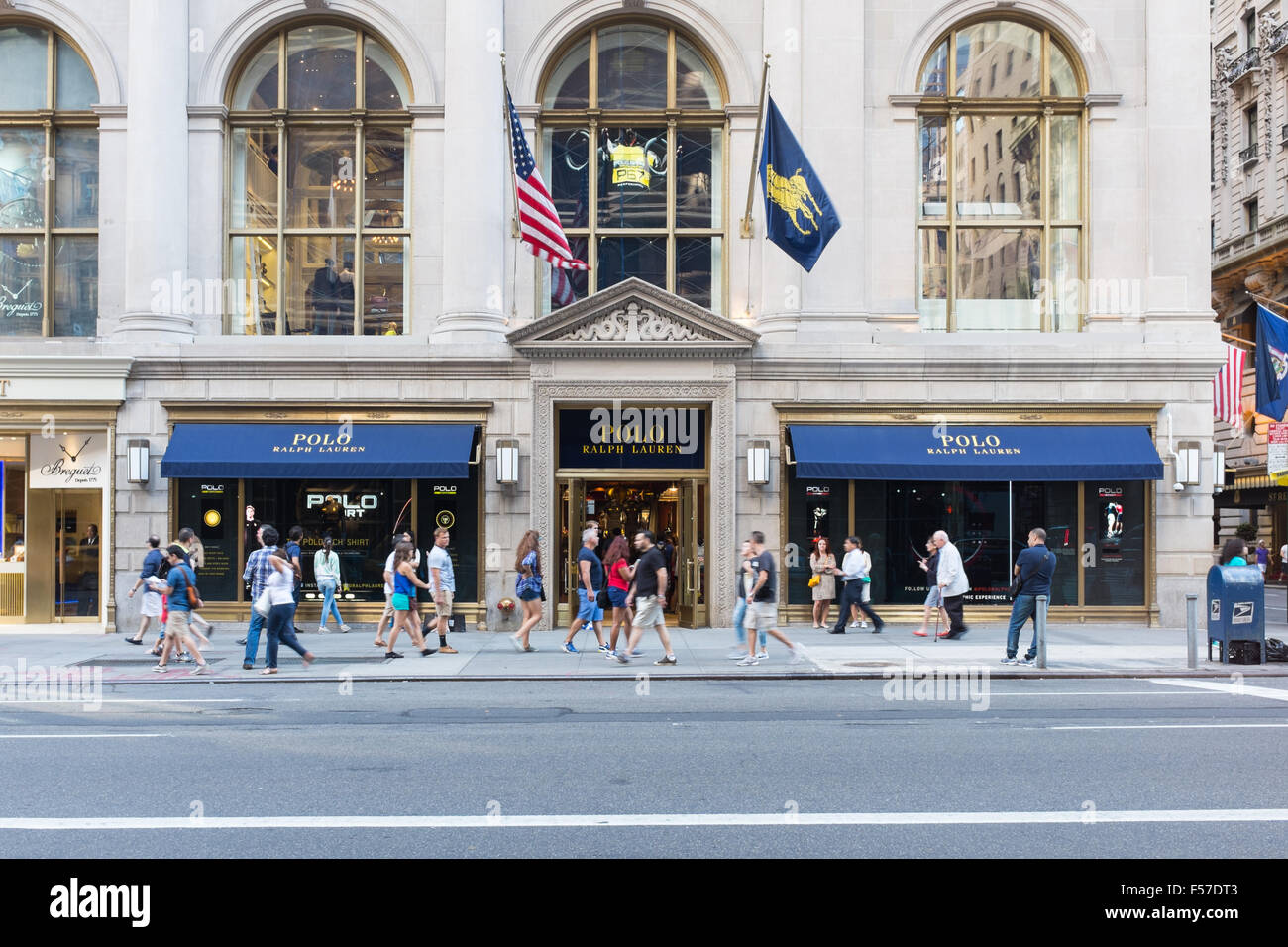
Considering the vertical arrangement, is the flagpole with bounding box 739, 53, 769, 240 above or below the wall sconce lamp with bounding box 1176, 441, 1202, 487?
above

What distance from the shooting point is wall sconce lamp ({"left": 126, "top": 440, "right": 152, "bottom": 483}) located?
19297 millimetres

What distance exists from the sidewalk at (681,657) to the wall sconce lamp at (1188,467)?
290 cm

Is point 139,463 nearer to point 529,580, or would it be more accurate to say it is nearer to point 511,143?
point 529,580

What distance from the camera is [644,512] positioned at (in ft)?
66.0

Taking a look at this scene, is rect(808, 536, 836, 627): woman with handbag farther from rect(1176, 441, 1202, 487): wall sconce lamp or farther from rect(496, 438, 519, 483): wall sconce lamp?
rect(1176, 441, 1202, 487): wall sconce lamp

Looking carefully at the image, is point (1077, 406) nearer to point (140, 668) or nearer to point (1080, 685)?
point (1080, 685)

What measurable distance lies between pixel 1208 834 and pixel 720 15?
18164 mm

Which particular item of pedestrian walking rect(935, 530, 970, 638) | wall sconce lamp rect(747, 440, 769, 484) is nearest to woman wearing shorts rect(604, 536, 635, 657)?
wall sconce lamp rect(747, 440, 769, 484)

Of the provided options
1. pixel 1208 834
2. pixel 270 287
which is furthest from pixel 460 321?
pixel 1208 834

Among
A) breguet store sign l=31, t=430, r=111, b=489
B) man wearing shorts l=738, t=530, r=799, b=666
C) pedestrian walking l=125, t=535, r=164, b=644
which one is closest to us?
man wearing shorts l=738, t=530, r=799, b=666

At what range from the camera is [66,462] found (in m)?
19.9

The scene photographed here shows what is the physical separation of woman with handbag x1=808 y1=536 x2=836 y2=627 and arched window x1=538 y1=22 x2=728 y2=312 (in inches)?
213

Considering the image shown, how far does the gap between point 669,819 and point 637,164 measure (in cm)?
1633

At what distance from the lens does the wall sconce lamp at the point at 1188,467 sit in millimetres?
19297
